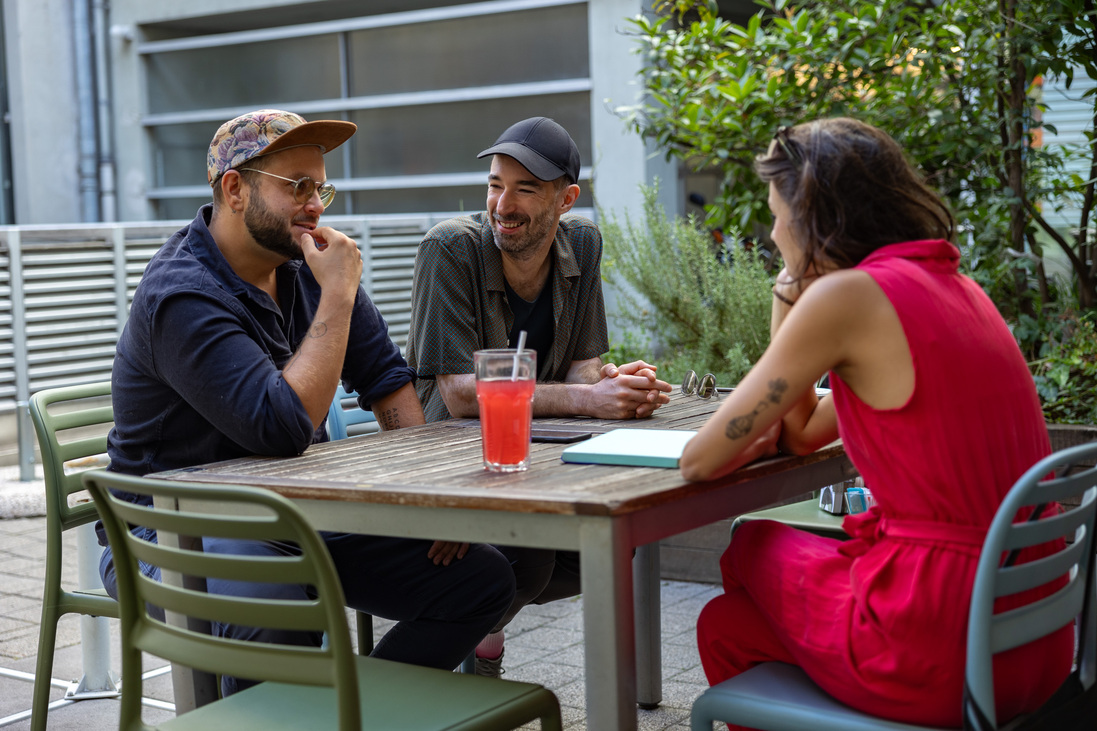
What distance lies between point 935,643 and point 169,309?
1533mm

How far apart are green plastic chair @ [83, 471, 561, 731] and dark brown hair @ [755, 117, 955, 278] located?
85cm

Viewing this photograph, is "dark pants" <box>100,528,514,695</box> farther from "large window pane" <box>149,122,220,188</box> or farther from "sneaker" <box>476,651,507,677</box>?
"large window pane" <box>149,122,220,188</box>

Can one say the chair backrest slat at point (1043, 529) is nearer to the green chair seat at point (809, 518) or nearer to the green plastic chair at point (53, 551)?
the green chair seat at point (809, 518)

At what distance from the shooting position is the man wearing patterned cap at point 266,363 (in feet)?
7.55

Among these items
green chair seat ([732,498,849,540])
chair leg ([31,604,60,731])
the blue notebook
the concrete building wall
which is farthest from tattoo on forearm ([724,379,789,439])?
the concrete building wall

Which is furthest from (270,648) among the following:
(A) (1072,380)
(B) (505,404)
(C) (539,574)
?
(A) (1072,380)

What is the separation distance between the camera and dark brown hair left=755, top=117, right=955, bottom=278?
189 cm

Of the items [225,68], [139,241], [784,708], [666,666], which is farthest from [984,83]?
[225,68]

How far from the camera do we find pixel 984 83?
192 inches

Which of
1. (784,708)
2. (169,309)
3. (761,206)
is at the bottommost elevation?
(784,708)

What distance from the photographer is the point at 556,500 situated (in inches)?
67.4

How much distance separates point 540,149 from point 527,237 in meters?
0.23

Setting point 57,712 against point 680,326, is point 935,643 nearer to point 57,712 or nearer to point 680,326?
point 57,712

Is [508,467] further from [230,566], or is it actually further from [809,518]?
[809,518]
